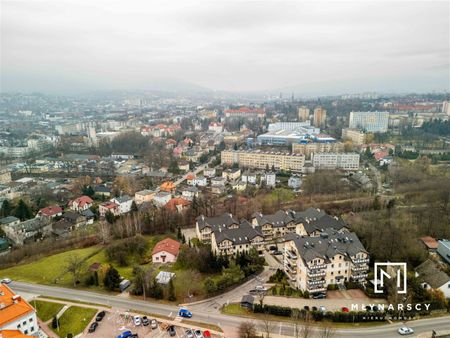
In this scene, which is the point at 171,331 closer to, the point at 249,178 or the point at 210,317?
the point at 210,317

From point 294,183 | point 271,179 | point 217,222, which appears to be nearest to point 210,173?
point 271,179

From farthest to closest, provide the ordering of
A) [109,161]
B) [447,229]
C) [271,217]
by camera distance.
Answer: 1. [109,161]
2. [271,217]
3. [447,229]

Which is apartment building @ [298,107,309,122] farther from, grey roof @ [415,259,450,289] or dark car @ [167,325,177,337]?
dark car @ [167,325,177,337]

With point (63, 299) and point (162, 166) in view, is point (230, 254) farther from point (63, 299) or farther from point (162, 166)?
point (162, 166)

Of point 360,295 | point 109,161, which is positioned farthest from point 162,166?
point 360,295

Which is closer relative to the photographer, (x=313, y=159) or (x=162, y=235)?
(x=162, y=235)

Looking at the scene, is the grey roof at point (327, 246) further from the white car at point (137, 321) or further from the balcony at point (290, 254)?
the white car at point (137, 321)

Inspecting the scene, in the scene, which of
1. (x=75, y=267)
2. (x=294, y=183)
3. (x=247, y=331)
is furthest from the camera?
(x=294, y=183)

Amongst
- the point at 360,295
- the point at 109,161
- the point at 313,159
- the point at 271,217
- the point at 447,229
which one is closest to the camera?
the point at 360,295
